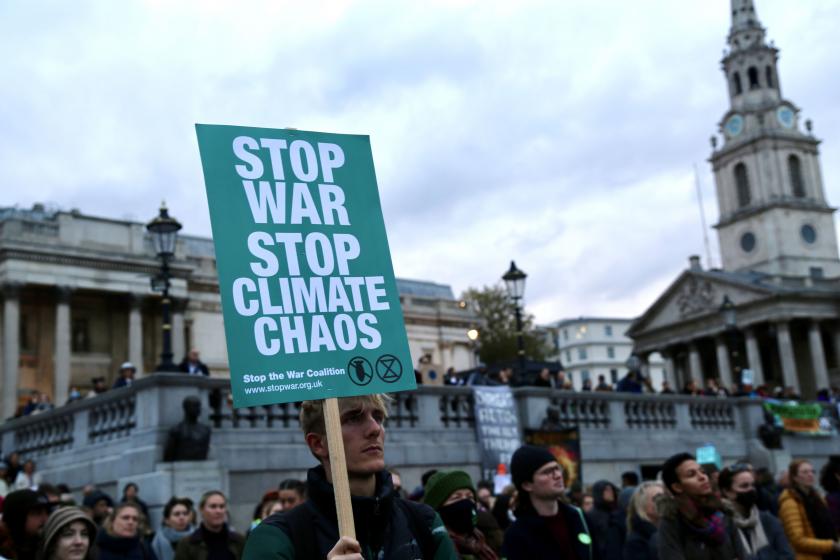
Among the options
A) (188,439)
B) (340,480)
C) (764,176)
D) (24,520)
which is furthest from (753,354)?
(340,480)

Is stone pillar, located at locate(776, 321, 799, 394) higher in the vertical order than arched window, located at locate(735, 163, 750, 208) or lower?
lower

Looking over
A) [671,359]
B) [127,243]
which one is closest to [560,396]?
[127,243]

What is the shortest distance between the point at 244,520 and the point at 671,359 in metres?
78.1

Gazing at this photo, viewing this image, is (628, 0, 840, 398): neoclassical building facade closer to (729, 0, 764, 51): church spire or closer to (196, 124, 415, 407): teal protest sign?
(729, 0, 764, 51): church spire

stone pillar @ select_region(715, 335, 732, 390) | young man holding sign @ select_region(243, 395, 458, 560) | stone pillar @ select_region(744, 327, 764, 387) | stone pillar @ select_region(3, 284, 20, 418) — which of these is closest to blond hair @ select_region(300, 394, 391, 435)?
young man holding sign @ select_region(243, 395, 458, 560)

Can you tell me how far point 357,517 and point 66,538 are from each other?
3.16m

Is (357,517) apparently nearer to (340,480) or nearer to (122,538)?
(340,480)

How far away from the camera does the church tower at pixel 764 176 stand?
3371 inches

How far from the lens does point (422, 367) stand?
2173cm

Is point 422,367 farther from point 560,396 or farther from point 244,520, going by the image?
point 244,520

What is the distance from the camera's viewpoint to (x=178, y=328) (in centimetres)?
5700

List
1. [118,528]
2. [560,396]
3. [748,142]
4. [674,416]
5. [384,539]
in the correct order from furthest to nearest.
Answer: [748,142], [674,416], [560,396], [118,528], [384,539]

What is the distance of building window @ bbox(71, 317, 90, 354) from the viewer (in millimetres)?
56750

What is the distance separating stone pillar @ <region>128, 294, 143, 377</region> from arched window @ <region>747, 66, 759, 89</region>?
64026mm
